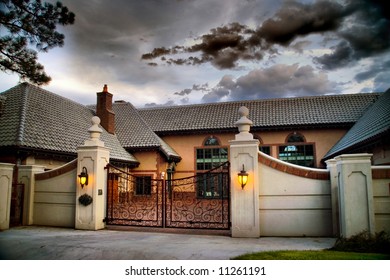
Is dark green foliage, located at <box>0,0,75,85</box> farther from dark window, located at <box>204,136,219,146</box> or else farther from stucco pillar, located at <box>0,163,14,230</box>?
dark window, located at <box>204,136,219,146</box>

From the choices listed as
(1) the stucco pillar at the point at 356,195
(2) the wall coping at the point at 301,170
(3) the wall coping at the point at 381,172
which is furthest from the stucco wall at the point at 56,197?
(3) the wall coping at the point at 381,172

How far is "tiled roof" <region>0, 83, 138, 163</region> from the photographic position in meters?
8.47

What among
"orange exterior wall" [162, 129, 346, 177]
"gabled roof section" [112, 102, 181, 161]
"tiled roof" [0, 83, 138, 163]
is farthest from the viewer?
"orange exterior wall" [162, 129, 346, 177]

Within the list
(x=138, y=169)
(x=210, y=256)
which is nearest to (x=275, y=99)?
(x=138, y=169)

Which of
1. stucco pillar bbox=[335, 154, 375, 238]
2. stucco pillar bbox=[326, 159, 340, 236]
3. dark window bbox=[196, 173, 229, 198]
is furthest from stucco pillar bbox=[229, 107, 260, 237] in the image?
stucco pillar bbox=[335, 154, 375, 238]

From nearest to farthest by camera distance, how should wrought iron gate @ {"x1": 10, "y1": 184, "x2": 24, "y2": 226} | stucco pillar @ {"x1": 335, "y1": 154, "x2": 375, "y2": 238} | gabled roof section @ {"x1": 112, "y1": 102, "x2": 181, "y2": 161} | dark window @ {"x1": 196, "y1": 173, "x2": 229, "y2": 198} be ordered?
stucco pillar @ {"x1": 335, "y1": 154, "x2": 375, "y2": 238} → dark window @ {"x1": 196, "y1": 173, "x2": 229, "y2": 198} → wrought iron gate @ {"x1": 10, "y1": 184, "x2": 24, "y2": 226} → gabled roof section @ {"x1": 112, "y1": 102, "x2": 181, "y2": 161}

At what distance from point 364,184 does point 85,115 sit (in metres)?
10.7

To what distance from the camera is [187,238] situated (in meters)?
5.19

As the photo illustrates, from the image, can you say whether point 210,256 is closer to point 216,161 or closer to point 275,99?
point 216,161

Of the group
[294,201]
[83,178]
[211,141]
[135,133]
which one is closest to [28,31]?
[83,178]

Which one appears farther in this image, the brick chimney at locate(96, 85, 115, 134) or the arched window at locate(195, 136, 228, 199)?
the arched window at locate(195, 136, 228, 199)

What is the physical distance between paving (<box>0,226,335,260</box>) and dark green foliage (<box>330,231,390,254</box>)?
0.30m

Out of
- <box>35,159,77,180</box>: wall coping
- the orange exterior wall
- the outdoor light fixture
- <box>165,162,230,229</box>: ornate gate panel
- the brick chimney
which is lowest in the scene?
<box>165,162,230,229</box>: ornate gate panel

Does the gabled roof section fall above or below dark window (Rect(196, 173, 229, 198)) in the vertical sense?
above
